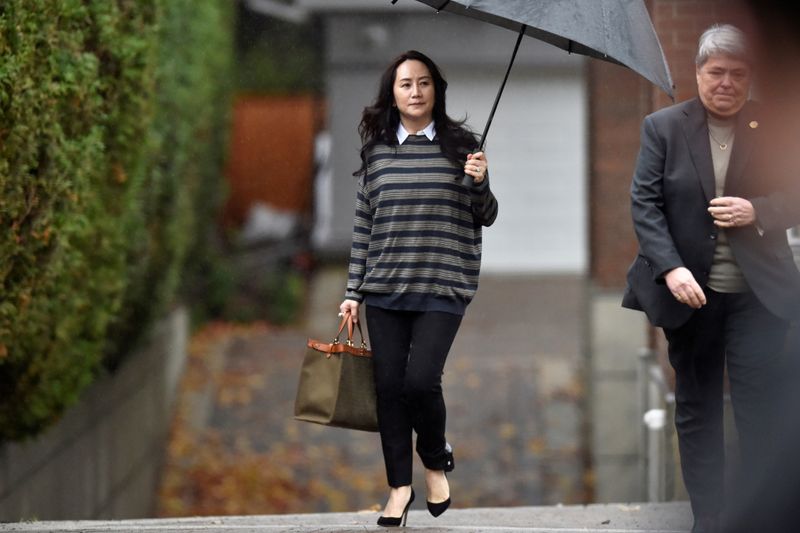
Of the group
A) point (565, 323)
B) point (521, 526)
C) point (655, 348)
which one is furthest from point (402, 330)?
point (565, 323)

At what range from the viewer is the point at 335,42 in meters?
17.7

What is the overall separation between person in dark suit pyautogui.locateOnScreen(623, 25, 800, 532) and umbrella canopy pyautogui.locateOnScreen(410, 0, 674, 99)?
19cm

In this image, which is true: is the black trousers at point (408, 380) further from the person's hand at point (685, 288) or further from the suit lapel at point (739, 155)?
the suit lapel at point (739, 155)

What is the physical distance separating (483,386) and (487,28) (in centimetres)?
670

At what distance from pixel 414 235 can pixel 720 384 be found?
123 cm

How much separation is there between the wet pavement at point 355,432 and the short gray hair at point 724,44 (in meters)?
5.67

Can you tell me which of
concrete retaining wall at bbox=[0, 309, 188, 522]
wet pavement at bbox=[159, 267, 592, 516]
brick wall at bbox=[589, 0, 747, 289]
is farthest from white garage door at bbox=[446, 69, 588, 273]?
brick wall at bbox=[589, 0, 747, 289]

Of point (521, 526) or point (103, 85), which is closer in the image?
point (521, 526)

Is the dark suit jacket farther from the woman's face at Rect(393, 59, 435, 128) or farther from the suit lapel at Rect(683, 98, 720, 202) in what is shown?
the woman's face at Rect(393, 59, 435, 128)

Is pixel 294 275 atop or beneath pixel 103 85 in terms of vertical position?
beneath

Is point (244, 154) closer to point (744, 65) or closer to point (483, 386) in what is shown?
point (483, 386)

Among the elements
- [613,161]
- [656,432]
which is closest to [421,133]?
[656,432]

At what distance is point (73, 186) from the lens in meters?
5.57

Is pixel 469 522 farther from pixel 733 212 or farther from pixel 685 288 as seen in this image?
pixel 733 212
